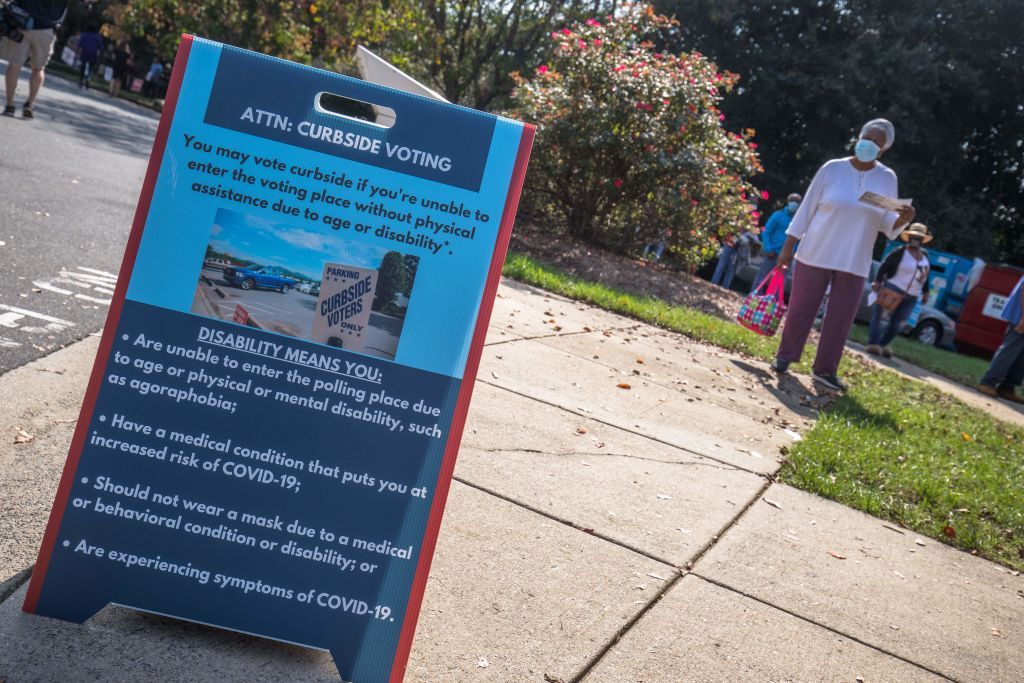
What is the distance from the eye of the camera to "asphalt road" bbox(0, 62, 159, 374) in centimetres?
537

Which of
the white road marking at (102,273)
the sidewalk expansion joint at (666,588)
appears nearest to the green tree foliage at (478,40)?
the white road marking at (102,273)

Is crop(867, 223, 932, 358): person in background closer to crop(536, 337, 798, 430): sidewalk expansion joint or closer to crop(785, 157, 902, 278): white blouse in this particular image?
crop(785, 157, 902, 278): white blouse

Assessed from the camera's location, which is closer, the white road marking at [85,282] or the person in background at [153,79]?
the white road marking at [85,282]

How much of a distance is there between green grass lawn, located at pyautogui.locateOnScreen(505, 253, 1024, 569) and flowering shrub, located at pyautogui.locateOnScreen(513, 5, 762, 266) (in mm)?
4615

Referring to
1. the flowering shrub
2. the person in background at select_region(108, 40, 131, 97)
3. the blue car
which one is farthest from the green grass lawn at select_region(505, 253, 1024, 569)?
the person in background at select_region(108, 40, 131, 97)

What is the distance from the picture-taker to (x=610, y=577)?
360 centimetres

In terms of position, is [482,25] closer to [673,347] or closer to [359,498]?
[673,347]

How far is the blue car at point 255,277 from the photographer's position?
2.51 metres

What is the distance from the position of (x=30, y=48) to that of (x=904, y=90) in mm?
24369

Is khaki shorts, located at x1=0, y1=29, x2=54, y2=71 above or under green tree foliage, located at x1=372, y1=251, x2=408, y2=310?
above

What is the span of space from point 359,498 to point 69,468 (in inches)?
28.0

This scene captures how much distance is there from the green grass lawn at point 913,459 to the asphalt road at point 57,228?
3904 millimetres

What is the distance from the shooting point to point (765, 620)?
3543 millimetres

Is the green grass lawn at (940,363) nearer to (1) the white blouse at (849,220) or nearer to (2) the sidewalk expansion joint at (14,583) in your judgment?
(1) the white blouse at (849,220)
